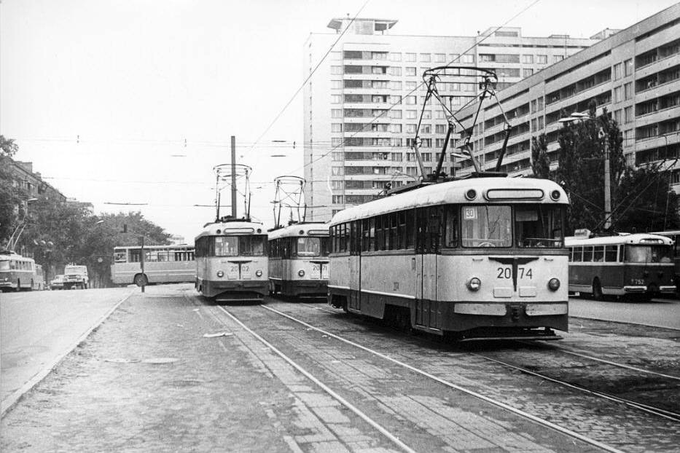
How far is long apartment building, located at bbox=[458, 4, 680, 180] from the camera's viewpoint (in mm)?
63375

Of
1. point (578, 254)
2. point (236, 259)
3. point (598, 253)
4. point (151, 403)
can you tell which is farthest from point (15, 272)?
point (151, 403)

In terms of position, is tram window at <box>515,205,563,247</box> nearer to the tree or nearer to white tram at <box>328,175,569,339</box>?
white tram at <box>328,175,569,339</box>

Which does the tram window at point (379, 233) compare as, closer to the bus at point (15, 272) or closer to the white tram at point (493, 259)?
the white tram at point (493, 259)

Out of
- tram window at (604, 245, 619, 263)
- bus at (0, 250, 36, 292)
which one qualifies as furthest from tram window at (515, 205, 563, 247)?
bus at (0, 250, 36, 292)

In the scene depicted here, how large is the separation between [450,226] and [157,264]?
46029 millimetres

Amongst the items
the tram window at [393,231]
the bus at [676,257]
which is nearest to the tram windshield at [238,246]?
the tram window at [393,231]

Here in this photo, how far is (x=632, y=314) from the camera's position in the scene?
80.7ft

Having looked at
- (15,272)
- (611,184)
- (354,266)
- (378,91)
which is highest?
(378,91)

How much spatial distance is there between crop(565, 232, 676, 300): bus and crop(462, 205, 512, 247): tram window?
68.2 ft

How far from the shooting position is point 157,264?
57375 mm

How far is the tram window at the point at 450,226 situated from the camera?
44.7 ft

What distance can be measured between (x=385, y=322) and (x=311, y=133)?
310 feet

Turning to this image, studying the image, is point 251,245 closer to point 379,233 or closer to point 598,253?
point 379,233

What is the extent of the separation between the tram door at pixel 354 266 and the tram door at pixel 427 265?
4.16 m
